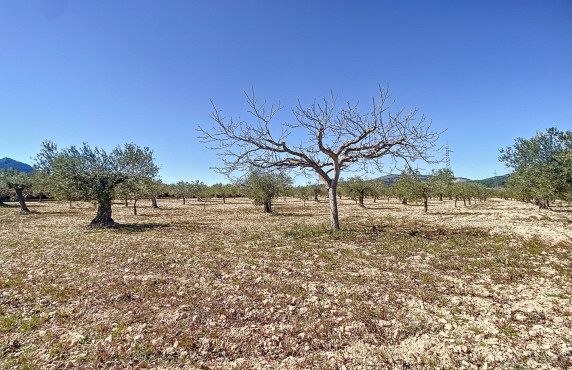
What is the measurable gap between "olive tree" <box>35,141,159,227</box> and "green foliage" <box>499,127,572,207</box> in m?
36.6

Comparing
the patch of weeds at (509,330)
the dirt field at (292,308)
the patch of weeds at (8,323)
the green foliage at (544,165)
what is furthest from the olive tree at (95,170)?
the green foliage at (544,165)

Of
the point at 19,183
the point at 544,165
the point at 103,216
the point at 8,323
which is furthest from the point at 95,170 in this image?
the point at 544,165

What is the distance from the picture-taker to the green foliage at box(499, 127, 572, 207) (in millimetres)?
22953

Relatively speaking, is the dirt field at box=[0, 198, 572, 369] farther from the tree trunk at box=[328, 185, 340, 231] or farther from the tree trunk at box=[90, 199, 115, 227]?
the tree trunk at box=[90, 199, 115, 227]

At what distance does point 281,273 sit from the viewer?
31.3 ft

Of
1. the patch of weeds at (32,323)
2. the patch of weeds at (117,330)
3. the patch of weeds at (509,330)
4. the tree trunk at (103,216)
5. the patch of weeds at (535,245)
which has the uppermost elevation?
the tree trunk at (103,216)

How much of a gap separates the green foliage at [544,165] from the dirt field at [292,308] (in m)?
15.7

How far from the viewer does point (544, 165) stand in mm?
26609

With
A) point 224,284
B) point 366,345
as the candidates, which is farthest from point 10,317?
point 366,345

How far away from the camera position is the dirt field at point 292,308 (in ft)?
15.7

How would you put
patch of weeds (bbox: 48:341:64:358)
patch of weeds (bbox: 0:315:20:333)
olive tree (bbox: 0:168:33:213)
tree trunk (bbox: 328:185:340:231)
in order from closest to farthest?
patch of weeds (bbox: 48:341:64:358)
patch of weeds (bbox: 0:315:20:333)
tree trunk (bbox: 328:185:340:231)
olive tree (bbox: 0:168:33:213)

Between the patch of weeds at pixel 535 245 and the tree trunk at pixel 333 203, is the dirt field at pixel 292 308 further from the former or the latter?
the tree trunk at pixel 333 203

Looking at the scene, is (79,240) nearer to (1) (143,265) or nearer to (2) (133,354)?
(1) (143,265)

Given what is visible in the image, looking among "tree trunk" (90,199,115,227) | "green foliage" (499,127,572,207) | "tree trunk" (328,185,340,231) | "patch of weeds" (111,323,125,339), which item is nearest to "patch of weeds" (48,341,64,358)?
"patch of weeds" (111,323,125,339)
